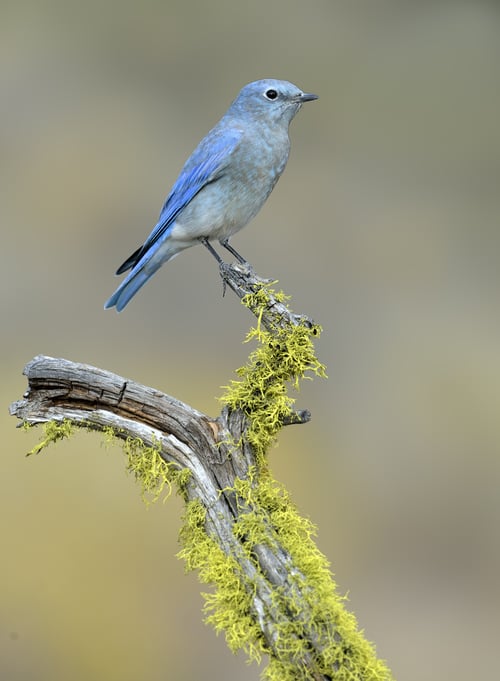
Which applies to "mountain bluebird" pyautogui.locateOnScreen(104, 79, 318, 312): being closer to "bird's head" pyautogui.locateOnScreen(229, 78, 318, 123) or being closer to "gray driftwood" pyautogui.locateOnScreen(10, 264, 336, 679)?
"bird's head" pyautogui.locateOnScreen(229, 78, 318, 123)

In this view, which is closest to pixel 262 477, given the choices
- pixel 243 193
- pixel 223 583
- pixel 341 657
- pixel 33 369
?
pixel 223 583

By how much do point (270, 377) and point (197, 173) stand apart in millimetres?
822

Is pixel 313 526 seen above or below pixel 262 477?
below

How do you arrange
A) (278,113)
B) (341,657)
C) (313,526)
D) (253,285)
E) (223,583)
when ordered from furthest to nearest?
(278,113)
(253,285)
(313,526)
(223,583)
(341,657)

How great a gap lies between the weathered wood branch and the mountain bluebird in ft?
1.59

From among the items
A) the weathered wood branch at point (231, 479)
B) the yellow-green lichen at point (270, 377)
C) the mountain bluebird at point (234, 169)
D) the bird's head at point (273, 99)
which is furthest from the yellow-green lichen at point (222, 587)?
the bird's head at point (273, 99)

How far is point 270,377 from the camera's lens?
2.18m

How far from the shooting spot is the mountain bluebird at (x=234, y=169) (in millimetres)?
2566

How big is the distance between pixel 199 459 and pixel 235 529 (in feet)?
0.70

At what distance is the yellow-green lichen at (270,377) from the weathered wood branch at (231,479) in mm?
22

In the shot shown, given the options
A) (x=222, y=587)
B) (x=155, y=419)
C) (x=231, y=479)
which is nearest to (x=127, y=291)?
(x=155, y=419)

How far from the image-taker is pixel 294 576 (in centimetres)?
192

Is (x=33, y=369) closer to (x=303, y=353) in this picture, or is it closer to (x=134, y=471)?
(x=134, y=471)

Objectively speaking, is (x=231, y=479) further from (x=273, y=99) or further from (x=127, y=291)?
(x=273, y=99)
